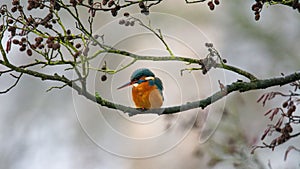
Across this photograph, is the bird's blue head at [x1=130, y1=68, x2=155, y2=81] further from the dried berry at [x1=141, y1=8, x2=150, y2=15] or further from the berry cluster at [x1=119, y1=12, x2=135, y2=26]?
the dried berry at [x1=141, y1=8, x2=150, y2=15]

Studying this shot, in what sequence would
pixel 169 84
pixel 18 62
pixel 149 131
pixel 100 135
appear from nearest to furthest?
pixel 169 84 → pixel 149 131 → pixel 100 135 → pixel 18 62

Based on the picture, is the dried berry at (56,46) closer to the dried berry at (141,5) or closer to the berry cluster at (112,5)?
the berry cluster at (112,5)

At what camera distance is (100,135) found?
21.0ft

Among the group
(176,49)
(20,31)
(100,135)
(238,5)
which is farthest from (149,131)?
(20,31)

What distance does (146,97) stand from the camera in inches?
124

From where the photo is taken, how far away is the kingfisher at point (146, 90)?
3.12 m

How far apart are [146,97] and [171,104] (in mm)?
780

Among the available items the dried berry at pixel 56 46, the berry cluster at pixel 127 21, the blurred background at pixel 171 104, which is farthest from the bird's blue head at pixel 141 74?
the dried berry at pixel 56 46

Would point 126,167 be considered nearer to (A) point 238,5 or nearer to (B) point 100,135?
(B) point 100,135

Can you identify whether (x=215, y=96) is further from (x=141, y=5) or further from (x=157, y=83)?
(x=157, y=83)

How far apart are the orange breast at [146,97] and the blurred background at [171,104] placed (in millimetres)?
108

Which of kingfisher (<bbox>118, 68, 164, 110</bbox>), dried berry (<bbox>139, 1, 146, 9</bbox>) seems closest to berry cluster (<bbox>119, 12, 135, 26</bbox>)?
dried berry (<bbox>139, 1, 146, 9</bbox>)

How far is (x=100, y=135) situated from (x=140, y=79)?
3.23 meters

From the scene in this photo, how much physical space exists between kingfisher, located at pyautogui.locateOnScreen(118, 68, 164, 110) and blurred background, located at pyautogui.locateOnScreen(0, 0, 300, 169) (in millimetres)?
112
